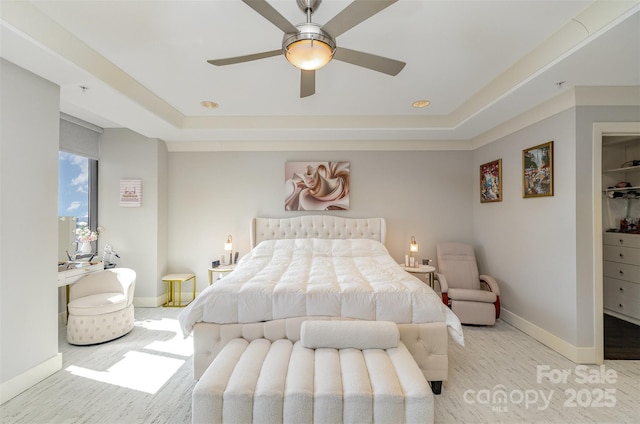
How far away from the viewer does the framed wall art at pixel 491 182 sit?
3.89m

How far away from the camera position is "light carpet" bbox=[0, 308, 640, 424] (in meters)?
1.99

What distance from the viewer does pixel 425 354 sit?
2.20 meters

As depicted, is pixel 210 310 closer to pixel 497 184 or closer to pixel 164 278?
pixel 164 278

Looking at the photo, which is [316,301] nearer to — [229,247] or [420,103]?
[229,247]

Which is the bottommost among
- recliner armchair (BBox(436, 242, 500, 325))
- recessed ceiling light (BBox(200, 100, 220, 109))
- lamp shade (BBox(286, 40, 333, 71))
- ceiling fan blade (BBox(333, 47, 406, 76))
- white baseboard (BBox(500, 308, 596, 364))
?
white baseboard (BBox(500, 308, 596, 364))

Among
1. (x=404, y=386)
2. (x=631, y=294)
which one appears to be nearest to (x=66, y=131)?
(x=404, y=386)

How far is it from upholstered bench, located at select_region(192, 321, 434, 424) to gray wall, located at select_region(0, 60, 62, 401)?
182 cm

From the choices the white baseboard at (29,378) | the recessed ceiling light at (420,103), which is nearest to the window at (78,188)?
the white baseboard at (29,378)

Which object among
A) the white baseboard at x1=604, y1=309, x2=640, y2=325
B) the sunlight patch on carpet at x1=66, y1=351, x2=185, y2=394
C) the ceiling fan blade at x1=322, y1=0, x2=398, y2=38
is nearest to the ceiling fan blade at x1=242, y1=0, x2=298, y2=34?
the ceiling fan blade at x1=322, y1=0, x2=398, y2=38

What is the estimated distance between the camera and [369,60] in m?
1.83

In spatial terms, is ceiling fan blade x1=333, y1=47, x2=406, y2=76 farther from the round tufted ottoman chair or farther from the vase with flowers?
the vase with flowers

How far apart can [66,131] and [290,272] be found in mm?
3792

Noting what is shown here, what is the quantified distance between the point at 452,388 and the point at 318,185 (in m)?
3.22

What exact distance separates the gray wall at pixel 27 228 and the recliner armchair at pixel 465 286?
14.4ft
